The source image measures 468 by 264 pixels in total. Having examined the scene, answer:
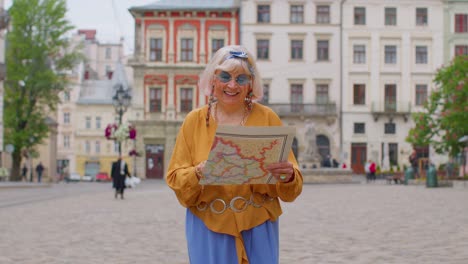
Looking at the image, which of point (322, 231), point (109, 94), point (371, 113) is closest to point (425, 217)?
point (322, 231)

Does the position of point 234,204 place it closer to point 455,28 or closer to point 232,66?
point 232,66

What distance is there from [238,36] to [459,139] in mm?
25899

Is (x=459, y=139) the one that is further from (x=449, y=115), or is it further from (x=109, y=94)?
(x=109, y=94)

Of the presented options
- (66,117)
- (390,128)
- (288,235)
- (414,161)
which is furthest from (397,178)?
(66,117)

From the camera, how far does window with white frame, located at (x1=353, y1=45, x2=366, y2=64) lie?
57.3 metres

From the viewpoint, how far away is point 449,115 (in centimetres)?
3481

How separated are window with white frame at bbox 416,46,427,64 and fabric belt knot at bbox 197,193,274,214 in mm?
55343

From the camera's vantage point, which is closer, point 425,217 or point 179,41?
point 425,217

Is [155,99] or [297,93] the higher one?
[297,93]

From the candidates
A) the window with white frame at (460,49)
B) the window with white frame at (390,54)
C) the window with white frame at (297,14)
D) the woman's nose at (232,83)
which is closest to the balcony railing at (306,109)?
the window with white frame at (390,54)

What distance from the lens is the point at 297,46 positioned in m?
57.6

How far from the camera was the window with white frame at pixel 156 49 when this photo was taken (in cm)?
5791

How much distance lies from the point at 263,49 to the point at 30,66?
17.9m

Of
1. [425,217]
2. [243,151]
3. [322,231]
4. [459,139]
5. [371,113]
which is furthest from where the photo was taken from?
[371,113]
